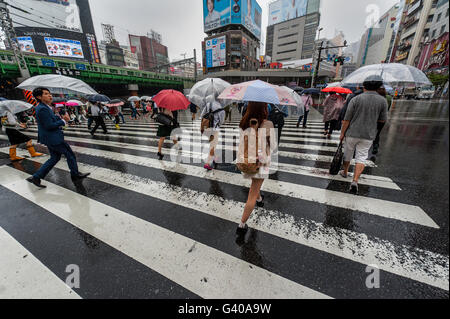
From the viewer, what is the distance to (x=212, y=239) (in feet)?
8.13

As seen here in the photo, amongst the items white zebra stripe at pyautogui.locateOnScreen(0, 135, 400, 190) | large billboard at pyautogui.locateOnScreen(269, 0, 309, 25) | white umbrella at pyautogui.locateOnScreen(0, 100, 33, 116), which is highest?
large billboard at pyautogui.locateOnScreen(269, 0, 309, 25)

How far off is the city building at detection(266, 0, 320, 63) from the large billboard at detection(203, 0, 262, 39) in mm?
28717

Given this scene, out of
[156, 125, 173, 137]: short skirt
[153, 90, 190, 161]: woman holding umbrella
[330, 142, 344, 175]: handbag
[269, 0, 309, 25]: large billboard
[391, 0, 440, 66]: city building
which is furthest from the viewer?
[269, 0, 309, 25]: large billboard

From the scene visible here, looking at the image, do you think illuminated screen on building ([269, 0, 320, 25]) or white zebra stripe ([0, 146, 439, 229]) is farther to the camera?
illuminated screen on building ([269, 0, 320, 25])

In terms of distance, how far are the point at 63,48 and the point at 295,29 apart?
97.4 meters

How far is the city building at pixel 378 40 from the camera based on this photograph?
101 meters

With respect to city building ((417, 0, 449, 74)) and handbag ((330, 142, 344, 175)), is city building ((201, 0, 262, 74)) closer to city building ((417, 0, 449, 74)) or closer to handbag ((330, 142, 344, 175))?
city building ((417, 0, 449, 74))

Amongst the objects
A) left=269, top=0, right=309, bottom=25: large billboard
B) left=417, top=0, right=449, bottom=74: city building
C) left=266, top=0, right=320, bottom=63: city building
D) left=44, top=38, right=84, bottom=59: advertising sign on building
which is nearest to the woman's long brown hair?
left=417, top=0, right=449, bottom=74: city building

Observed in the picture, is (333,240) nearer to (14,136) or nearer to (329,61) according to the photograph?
(14,136)

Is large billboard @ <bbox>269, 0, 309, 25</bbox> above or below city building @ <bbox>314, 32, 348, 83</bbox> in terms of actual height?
above

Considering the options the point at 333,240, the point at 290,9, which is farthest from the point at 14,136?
the point at 290,9

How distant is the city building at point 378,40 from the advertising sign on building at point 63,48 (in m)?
138

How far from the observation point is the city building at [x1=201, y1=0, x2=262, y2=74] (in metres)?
63.7

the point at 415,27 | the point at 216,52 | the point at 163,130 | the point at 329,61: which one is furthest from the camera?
the point at 216,52
